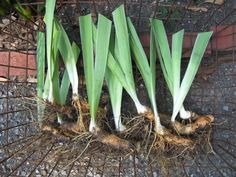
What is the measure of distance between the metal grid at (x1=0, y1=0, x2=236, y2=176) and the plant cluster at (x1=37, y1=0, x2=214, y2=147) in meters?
0.13

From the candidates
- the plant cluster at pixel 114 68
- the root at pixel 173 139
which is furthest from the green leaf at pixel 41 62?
the root at pixel 173 139

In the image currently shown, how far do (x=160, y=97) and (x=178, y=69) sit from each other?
0.51 ft

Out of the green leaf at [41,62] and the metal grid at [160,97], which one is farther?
the metal grid at [160,97]

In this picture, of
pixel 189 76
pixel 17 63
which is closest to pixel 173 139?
pixel 189 76

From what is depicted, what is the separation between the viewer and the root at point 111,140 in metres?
0.97

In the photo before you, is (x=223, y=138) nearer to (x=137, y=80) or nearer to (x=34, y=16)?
(x=137, y=80)

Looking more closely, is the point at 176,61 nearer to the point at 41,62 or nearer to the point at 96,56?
the point at 96,56

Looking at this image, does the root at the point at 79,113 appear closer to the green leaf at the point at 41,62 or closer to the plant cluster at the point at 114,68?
the plant cluster at the point at 114,68

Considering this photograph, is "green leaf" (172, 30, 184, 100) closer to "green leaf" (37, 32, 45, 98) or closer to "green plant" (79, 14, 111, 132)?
"green plant" (79, 14, 111, 132)

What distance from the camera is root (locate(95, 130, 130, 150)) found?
970 mm

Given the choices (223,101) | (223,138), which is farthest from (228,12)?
(223,138)

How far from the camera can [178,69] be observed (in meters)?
0.98

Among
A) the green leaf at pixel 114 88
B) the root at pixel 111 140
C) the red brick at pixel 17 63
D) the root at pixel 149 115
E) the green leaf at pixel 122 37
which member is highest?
the green leaf at pixel 122 37

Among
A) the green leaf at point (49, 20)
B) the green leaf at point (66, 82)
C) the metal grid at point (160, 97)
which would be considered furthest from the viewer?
the metal grid at point (160, 97)
